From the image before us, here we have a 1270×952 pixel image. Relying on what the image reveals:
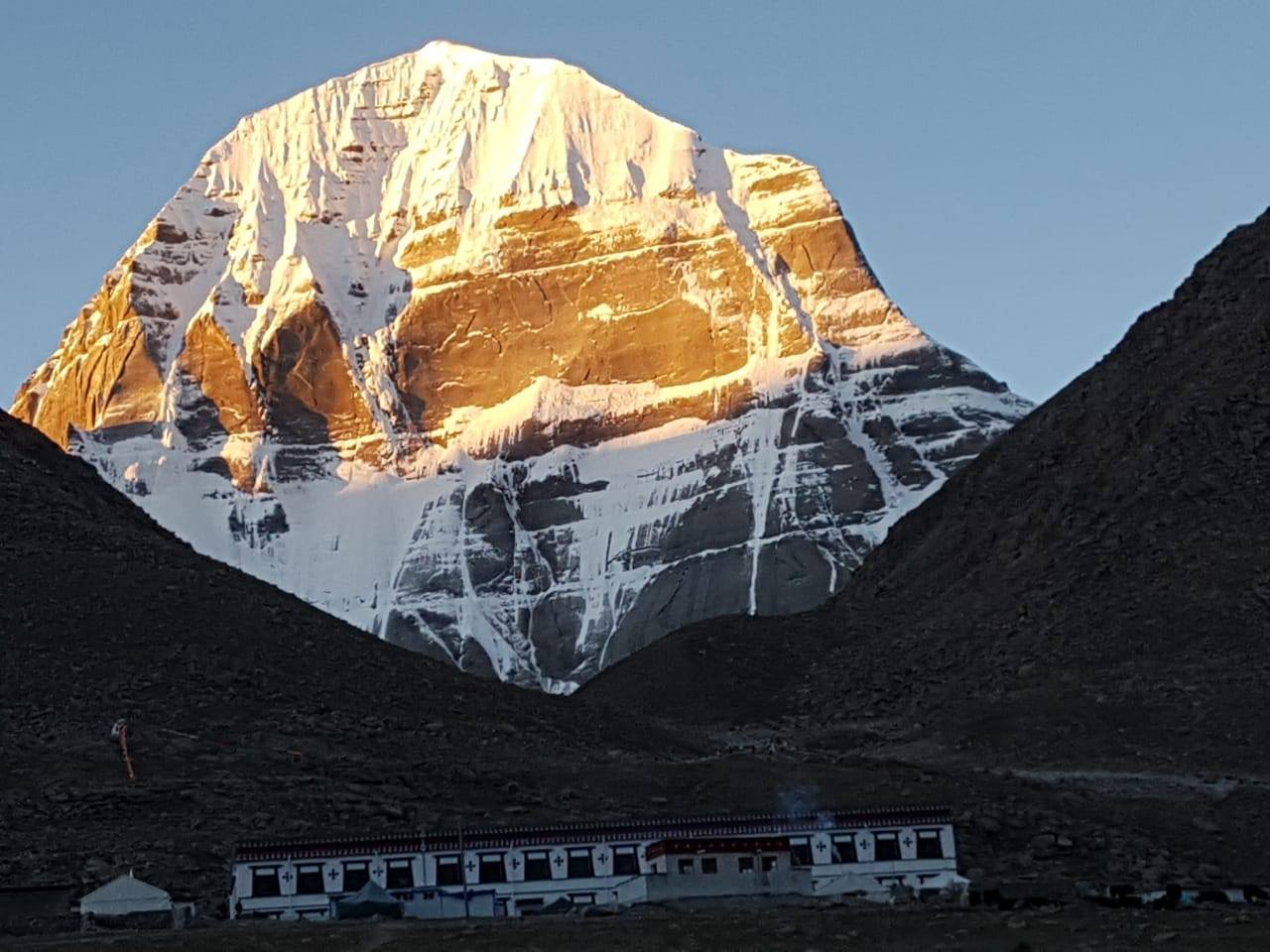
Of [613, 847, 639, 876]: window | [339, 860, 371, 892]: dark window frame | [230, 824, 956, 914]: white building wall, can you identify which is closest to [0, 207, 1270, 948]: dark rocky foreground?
[230, 824, 956, 914]: white building wall

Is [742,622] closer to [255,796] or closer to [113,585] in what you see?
[113,585]

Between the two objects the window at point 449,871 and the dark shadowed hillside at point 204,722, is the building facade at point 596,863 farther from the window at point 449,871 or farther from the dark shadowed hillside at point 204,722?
the dark shadowed hillside at point 204,722

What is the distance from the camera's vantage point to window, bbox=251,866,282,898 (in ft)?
333

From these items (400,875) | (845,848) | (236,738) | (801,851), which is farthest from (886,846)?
(236,738)

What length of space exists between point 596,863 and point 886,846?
399 inches

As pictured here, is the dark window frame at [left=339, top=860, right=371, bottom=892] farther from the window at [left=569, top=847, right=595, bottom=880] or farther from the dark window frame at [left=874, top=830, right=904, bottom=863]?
the dark window frame at [left=874, top=830, right=904, bottom=863]

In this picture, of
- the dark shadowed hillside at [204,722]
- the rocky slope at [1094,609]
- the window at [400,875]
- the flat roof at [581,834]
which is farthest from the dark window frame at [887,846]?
the rocky slope at [1094,609]

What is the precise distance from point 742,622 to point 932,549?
42.7ft

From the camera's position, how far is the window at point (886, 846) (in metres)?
106

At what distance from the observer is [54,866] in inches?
4257

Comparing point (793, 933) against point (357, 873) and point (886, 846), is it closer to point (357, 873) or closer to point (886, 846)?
point (886, 846)

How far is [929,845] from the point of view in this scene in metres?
106

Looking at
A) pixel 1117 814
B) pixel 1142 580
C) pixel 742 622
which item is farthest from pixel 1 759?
pixel 742 622

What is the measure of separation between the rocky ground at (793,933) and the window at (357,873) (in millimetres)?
11971
